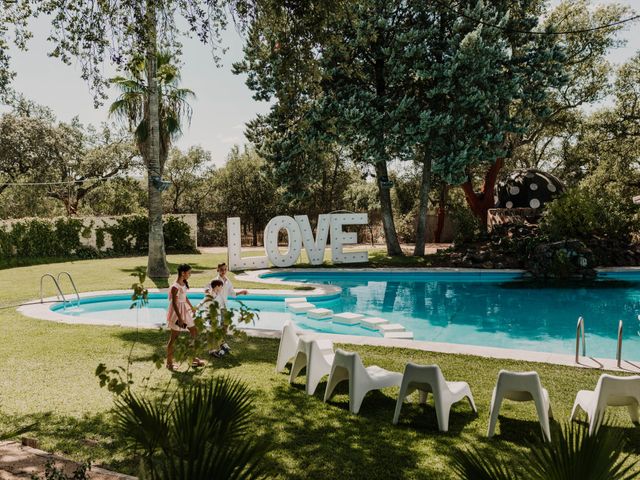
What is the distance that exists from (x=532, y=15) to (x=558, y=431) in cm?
2458

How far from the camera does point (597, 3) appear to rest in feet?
83.6

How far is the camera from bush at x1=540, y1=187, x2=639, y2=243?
20.8 metres

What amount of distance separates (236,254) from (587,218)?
14.2 meters

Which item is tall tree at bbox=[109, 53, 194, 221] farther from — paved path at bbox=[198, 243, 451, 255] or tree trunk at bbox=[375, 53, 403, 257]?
paved path at bbox=[198, 243, 451, 255]

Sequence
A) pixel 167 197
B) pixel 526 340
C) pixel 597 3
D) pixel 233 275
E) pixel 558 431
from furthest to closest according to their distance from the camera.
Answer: pixel 167 197 → pixel 597 3 → pixel 233 275 → pixel 526 340 → pixel 558 431

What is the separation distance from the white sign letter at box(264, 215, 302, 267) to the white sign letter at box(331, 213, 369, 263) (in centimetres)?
158

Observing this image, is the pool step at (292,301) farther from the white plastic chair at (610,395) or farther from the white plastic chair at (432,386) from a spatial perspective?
the white plastic chair at (610,395)

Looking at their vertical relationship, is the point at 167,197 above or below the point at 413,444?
above

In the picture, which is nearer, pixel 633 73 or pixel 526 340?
pixel 526 340

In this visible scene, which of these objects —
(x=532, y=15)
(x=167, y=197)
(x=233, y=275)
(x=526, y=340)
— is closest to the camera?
(x=526, y=340)

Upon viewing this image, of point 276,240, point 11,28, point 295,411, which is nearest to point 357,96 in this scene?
point 276,240

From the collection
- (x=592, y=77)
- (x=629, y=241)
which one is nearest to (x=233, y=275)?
(x=629, y=241)

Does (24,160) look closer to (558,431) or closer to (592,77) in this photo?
(592,77)

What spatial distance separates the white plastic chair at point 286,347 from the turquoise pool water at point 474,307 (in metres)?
4.77
